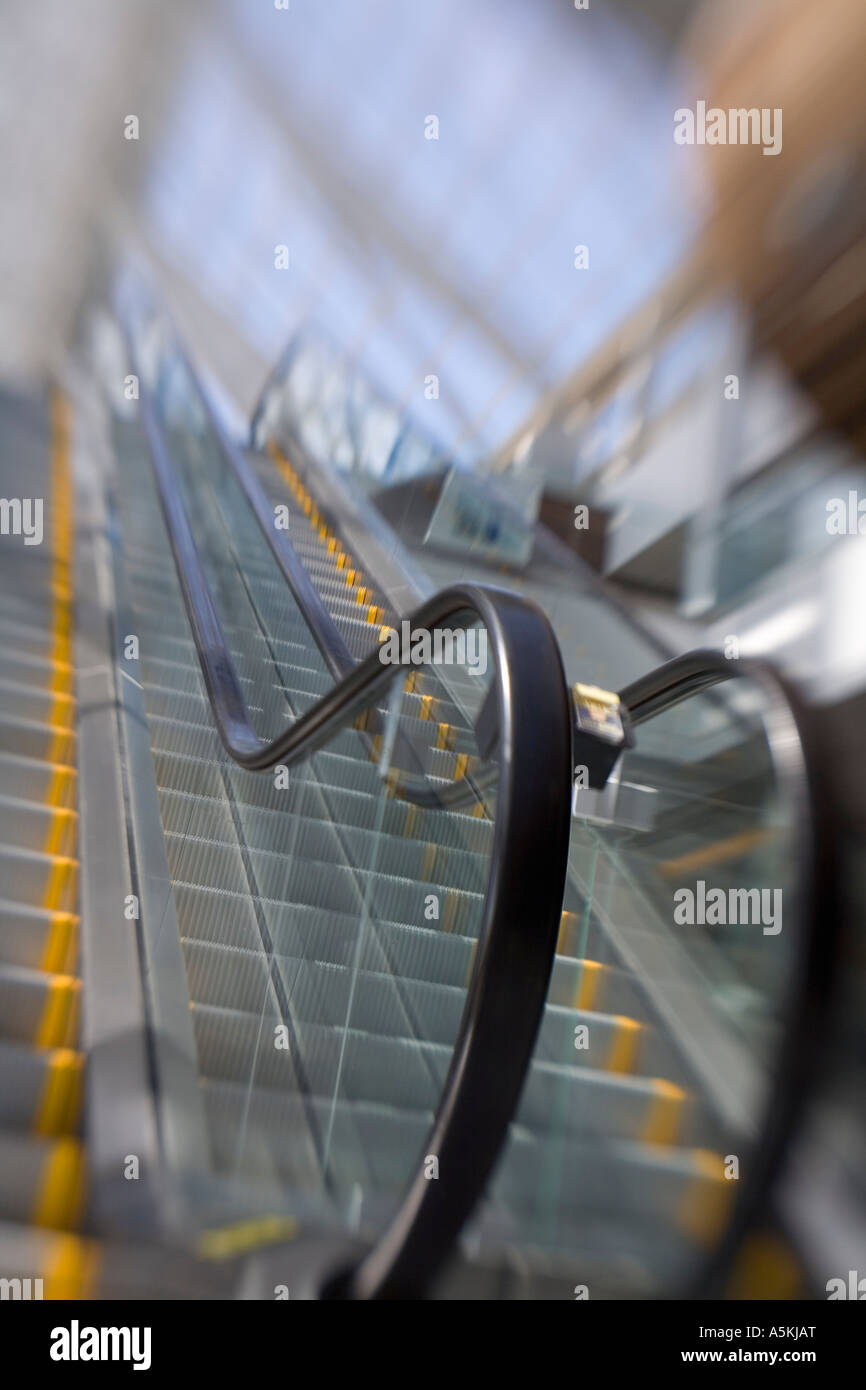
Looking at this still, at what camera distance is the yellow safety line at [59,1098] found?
2670mm

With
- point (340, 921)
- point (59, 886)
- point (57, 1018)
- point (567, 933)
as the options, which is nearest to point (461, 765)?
point (567, 933)

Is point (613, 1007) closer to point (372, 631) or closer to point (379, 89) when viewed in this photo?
point (372, 631)

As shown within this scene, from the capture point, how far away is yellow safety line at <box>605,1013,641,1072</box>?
104 inches

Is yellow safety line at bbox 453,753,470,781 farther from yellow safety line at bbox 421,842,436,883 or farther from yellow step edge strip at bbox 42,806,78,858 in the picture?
yellow step edge strip at bbox 42,806,78,858

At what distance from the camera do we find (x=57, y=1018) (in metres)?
3.00

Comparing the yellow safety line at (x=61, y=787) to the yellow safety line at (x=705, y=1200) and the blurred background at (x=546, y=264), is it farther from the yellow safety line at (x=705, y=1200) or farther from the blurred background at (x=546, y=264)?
the yellow safety line at (x=705, y=1200)

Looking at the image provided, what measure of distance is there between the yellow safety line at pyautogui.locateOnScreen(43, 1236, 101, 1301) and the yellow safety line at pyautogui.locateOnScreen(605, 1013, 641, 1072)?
3.75ft

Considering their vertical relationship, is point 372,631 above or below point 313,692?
above

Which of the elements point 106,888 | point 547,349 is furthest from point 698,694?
point 547,349

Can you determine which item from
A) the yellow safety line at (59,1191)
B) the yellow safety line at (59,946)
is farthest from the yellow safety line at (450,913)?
the yellow safety line at (59,946)

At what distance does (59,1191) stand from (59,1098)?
1.08ft

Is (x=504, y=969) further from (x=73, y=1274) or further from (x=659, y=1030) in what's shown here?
(x=659, y=1030)

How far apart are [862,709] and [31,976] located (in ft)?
13.4

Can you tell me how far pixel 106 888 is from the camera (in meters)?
3.34
